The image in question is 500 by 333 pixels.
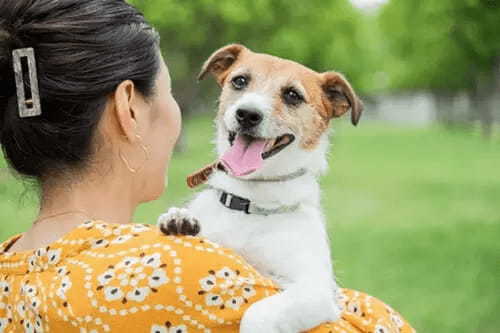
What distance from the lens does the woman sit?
51.9 inches

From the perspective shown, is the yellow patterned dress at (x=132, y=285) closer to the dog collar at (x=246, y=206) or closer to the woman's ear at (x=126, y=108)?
the woman's ear at (x=126, y=108)

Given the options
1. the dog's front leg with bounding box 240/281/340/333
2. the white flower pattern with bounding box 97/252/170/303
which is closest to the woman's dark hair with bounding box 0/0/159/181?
the white flower pattern with bounding box 97/252/170/303

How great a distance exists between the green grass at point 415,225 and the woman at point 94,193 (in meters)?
0.17

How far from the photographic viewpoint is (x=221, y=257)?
135cm

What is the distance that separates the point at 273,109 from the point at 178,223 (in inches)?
26.1

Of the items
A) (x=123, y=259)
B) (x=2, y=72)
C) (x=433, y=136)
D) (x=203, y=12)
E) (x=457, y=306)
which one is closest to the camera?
(x=123, y=259)

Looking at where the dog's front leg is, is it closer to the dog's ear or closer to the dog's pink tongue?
the dog's pink tongue

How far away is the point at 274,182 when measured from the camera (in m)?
1.95

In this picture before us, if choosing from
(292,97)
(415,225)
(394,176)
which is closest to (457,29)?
(415,225)

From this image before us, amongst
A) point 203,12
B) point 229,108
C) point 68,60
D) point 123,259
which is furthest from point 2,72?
point 203,12

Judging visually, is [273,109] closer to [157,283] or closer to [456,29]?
[157,283]

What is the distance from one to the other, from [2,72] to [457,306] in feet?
16.1

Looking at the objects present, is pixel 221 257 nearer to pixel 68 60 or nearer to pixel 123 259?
pixel 123 259

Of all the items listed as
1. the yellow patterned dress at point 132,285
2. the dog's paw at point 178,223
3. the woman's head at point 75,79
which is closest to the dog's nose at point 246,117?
the dog's paw at point 178,223
